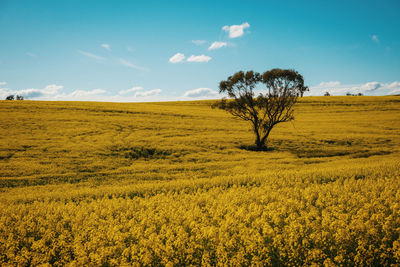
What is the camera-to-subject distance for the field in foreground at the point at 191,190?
17.0 ft

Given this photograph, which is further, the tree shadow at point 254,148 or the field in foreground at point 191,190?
the tree shadow at point 254,148

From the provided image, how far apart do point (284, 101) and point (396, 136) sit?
14743mm

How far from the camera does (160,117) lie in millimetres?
35562

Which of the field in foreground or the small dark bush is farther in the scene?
the small dark bush

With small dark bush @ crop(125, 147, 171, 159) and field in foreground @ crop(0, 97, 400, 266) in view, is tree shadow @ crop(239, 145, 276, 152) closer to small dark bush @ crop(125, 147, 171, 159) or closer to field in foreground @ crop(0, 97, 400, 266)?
field in foreground @ crop(0, 97, 400, 266)

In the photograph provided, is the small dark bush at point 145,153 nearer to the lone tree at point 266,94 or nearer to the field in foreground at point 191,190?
the field in foreground at point 191,190

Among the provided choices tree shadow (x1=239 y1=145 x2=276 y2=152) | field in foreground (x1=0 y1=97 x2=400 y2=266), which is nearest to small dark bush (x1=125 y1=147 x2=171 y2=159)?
field in foreground (x1=0 y1=97 x2=400 y2=266)

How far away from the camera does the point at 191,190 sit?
1079cm

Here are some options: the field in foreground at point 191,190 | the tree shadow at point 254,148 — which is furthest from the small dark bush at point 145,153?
the tree shadow at point 254,148

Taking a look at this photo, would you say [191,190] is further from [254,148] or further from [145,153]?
[254,148]

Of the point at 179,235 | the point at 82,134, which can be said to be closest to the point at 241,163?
the point at 179,235

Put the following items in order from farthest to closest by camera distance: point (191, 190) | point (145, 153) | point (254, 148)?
point (254, 148)
point (145, 153)
point (191, 190)

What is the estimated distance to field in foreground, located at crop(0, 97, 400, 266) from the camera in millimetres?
5184

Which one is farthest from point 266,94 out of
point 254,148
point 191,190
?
point 191,190
